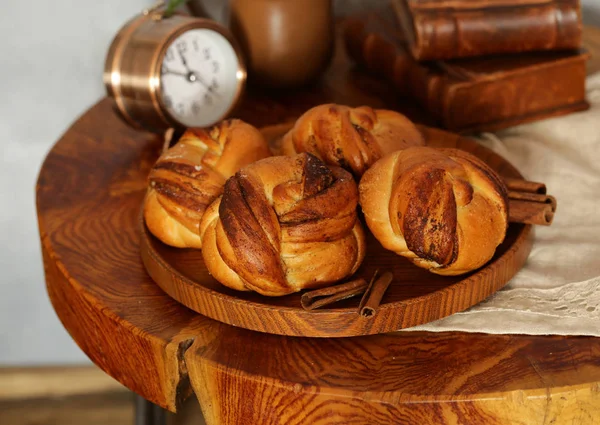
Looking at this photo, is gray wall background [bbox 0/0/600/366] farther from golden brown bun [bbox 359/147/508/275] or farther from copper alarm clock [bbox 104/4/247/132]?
golden brown bun [bbox 359/147/508/275]

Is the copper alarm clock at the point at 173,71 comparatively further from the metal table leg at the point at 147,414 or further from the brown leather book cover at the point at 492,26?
the metal table leg at the point at 147,414

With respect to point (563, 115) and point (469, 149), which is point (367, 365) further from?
point (563, 115)

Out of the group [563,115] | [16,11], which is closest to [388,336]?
[563,115]

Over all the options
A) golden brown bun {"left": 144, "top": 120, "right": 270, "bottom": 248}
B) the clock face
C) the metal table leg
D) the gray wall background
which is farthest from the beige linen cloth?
the metal table leg

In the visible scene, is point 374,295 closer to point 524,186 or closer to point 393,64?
point 524,186

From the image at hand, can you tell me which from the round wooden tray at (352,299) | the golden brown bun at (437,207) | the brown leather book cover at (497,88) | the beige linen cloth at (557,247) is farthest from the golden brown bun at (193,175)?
the brown leather book cover at (497,88)

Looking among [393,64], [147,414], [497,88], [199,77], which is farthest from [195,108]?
[147,414]

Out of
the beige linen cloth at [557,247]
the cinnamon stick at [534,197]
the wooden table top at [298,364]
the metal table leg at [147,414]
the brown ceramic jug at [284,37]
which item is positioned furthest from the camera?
the metal table leg at [147,414]
